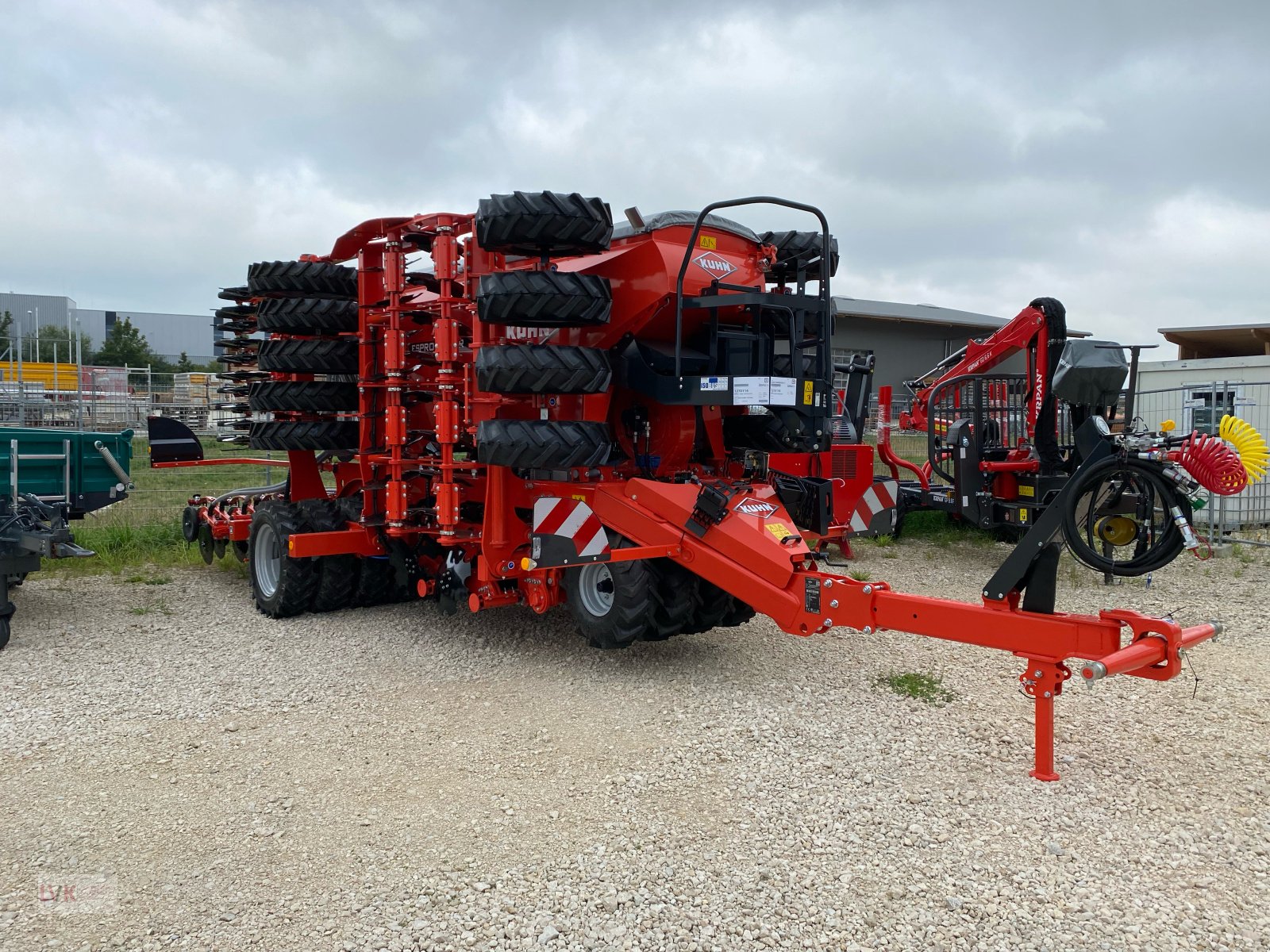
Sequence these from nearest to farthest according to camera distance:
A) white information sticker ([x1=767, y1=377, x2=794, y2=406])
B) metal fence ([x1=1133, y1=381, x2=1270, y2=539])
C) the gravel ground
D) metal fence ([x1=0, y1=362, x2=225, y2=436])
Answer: the gravel ground → white information sticker ([x1=767, y1=377, x2=794, y2=406]) → metal fence ([x1=1133, y1=381, x2=1270, y2=539]) → metal fence ([x1=0, y1=362, x2=225, y2=436])

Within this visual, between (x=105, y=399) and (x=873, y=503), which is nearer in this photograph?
(x=873, y=503)

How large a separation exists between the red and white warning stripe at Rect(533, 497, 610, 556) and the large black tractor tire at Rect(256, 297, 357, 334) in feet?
8.42

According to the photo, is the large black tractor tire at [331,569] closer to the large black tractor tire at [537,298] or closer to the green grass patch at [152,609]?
the green grass patch at [152,609]

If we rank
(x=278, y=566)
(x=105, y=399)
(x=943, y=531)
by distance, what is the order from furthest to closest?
(x=105, y=399), (x=943, y=531), (x=278, y=566)

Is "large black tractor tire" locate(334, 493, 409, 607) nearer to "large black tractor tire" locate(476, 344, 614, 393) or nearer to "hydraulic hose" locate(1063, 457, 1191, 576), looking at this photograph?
"large black tractor tire" locate(476, 344, 614, 393)

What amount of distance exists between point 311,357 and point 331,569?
167 cm

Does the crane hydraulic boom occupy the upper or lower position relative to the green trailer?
upper

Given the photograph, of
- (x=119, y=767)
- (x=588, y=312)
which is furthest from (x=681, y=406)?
(x=119, y=767)

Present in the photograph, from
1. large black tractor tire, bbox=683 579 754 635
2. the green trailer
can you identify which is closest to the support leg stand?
large black tractor tire, bbox=683 579 754 635

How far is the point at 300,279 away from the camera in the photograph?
7523 mm

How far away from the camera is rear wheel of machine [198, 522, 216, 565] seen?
30.7 feet

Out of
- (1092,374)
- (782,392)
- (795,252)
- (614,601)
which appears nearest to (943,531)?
(795,252)

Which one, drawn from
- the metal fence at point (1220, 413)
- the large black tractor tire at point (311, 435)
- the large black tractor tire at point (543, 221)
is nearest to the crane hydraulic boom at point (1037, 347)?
the metal fence at point (1220, 413)

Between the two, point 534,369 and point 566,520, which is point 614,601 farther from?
point 534,369
